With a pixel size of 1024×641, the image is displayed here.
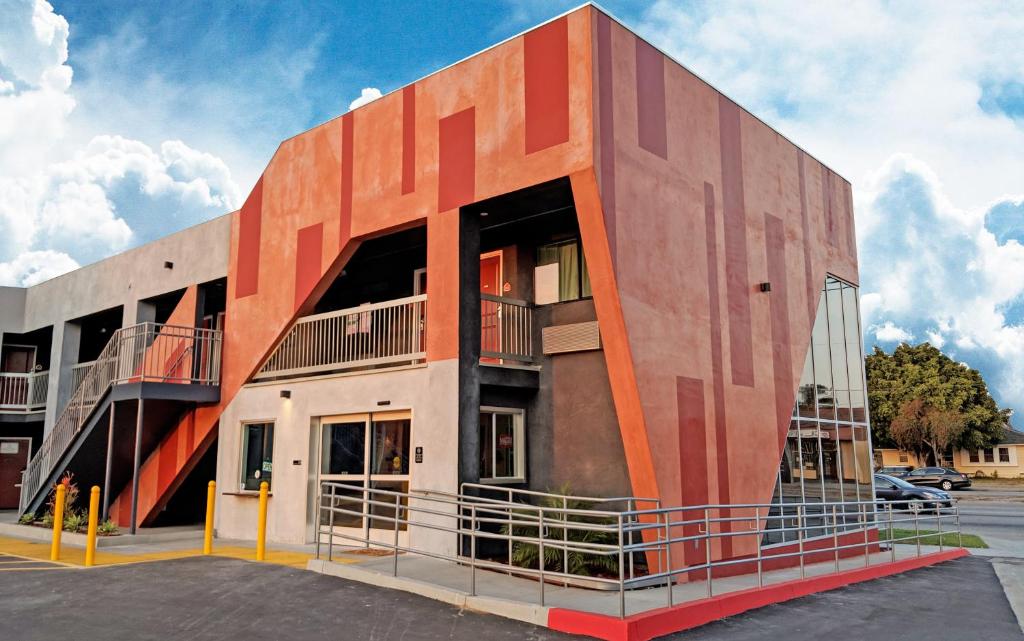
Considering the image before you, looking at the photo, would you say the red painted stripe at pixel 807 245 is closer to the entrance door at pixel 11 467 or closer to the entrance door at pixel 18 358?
the entrance door at pixel 11 467

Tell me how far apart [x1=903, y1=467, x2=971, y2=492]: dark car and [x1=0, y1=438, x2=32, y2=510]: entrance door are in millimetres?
40711

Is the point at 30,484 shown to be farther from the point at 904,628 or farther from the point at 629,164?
the point at 904,628

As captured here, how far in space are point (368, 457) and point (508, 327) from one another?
3.42m

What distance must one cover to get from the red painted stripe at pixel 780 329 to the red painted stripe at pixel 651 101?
12.4 feet

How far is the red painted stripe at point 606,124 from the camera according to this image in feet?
37.4

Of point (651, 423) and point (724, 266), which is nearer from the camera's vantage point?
point (651, 423)

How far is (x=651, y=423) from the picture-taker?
11523mm

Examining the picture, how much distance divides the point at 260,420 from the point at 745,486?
9567 millimetres

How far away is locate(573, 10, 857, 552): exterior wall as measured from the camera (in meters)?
11.5

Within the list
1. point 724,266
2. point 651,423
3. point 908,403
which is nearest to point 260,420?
point 651,423

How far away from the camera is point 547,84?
39.5ft

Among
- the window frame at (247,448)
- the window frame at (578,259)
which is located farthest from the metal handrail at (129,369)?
the window frame at (578,259)

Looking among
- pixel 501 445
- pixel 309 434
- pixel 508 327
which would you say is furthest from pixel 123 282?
pixel 501 445

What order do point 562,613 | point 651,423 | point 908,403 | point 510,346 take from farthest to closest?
1. point 908,403
2. point 510,346
3. point 651,423
4. point 562,613
